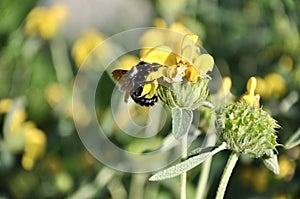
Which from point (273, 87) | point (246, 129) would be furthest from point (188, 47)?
point (273, 87)

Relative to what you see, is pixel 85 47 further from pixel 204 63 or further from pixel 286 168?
pixel 204 63

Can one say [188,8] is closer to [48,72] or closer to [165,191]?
[48,72]

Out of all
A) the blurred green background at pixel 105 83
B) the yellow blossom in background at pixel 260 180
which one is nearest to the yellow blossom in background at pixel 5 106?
the blurred green background at pixel 105 83

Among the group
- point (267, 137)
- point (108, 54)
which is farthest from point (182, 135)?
point (108, 54)

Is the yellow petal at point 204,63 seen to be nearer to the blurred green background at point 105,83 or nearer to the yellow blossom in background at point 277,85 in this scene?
the blurred green background at point 105,83

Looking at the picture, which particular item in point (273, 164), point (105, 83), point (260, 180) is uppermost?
point (273, 164)
